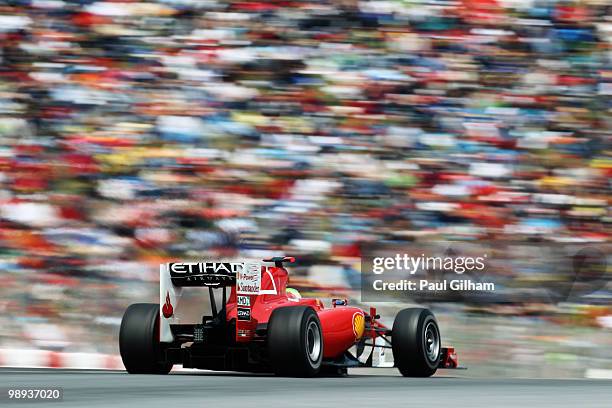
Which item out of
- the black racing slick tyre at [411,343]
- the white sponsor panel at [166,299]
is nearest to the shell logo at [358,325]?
the black racing slick tyre at [411,343]

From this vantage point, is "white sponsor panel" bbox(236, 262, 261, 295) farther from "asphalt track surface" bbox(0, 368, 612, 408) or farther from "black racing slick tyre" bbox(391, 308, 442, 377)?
"black racing slick tyre" bbox(391, 308, 442, 377)

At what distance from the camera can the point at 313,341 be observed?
9.37 meters

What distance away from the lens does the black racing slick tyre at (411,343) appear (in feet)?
33.0

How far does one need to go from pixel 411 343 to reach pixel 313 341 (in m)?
1.11

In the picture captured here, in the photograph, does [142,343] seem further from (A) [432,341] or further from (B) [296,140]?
(B) [296,140]

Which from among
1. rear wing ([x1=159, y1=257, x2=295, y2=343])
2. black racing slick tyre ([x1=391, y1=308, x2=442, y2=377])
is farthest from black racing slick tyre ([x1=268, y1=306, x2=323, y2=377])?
black racing slick tyre ([x1=391, y1=308, x2=442, y2=377])

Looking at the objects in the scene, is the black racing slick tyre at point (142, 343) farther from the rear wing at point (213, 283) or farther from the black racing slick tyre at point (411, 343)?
the black racing slick tyre at point (411, 343)

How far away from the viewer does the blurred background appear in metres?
13.5

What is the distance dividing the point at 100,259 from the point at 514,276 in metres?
4.91

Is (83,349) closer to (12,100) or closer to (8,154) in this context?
(8,154)

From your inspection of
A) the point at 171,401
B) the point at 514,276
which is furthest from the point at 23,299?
the point at 171,401

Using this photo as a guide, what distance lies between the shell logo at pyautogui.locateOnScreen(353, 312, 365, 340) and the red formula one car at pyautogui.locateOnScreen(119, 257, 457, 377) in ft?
0.63
